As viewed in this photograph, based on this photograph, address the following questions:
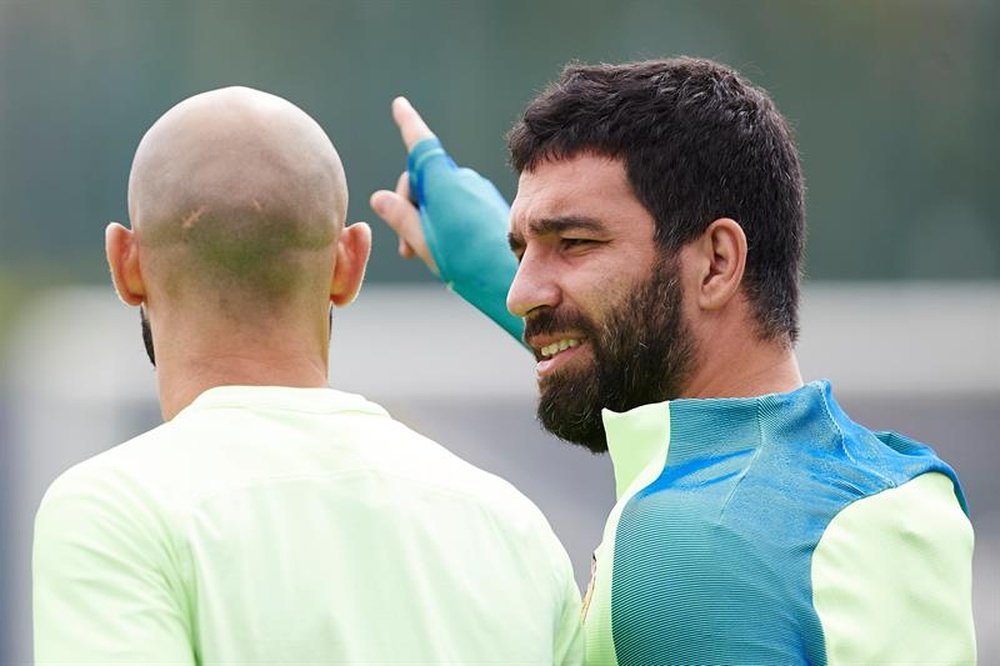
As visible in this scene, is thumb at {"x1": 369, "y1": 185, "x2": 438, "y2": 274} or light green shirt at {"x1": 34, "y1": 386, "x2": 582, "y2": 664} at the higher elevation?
thumb at {"x1": 369, "y1": 185, "x2": 438, "y2": 274}

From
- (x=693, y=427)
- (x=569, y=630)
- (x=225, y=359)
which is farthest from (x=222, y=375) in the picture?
(x=693, y=427)

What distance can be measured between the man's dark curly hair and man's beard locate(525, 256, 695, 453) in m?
0.07

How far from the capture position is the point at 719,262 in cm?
203

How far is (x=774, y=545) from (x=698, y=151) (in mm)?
553

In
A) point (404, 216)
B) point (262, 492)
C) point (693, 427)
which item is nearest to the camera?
point (262, 492)

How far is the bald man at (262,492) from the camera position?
142cm

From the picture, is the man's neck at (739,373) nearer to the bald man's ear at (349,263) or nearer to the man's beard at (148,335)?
the bald man's ear at (349,263)

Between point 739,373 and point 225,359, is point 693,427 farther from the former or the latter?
point 225,359

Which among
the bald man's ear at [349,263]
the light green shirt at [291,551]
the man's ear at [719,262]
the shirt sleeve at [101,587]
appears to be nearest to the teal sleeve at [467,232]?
the man's ear at [719,262]

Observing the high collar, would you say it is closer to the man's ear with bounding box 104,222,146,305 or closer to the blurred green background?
the man's ear with bounding box 104,222,146,305

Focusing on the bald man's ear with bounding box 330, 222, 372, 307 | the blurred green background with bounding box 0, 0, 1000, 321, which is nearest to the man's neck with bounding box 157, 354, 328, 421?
the bald man's ear with bounding box 330, 222, 372, 307

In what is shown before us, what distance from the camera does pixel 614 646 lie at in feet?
5.72

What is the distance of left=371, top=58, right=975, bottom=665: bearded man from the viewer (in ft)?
5.65

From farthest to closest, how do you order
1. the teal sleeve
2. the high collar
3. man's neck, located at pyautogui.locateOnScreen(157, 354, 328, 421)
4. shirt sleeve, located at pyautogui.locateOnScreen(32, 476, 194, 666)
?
the teal sleeve → the high collar → man's neck, located at pyautogui.locateOnScreen(157, 354, 328, 421) → shirt sleeve, located at pyautogui.locateOnScreen(32, 476, 194, 666)
